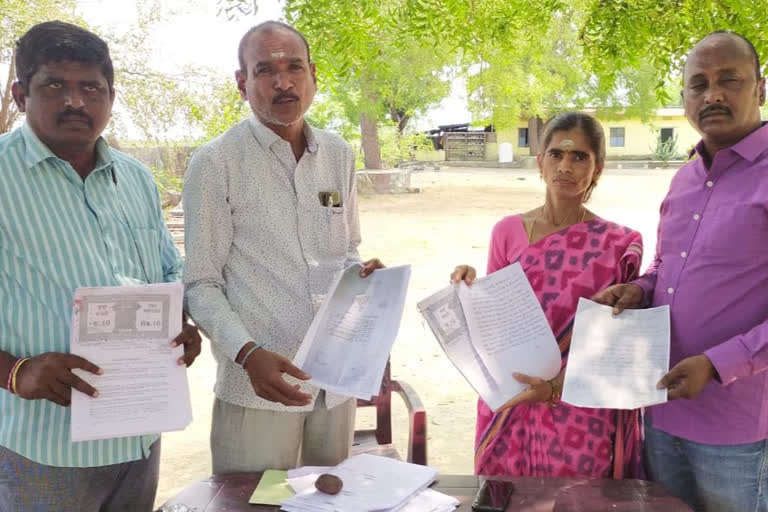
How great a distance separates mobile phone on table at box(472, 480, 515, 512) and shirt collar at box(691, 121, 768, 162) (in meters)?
1.27

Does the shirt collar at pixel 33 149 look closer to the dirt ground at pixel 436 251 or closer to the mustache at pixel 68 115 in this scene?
the mustache at pixel 68 115

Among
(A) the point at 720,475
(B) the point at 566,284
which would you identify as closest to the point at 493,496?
(A) the point at 720,475

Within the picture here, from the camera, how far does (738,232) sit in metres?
2.04

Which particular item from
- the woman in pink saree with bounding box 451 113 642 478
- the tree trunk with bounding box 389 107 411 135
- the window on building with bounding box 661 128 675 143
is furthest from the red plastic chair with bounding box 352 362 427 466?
the window on building with bounding box 661 128 675 143

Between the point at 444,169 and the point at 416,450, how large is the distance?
2899 cm

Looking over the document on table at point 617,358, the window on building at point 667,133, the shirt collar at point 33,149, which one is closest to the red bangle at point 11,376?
the shirt collar at point 33,149

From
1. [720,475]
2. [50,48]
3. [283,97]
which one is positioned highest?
[50,48]

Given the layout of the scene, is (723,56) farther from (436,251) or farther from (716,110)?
(436,251)

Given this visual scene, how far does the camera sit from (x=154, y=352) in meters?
1.82

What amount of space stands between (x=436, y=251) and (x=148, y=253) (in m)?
9.61

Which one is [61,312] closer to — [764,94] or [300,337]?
[300,337]

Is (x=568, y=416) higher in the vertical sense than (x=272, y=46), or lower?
lower

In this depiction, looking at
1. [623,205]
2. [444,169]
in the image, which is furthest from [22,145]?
[444,169]

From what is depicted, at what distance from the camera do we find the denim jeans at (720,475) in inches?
79.7
